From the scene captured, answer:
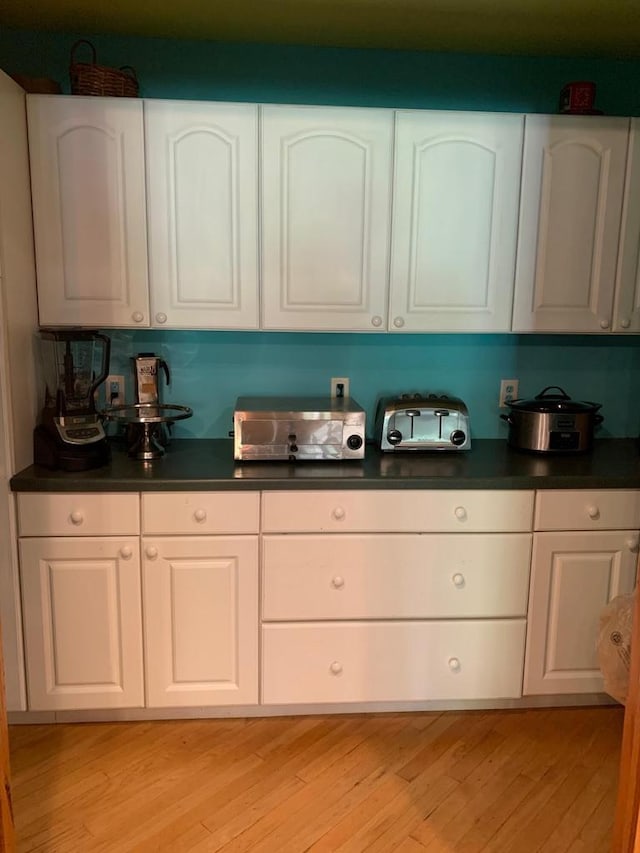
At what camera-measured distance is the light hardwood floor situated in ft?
6.26

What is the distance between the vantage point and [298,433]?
237cm

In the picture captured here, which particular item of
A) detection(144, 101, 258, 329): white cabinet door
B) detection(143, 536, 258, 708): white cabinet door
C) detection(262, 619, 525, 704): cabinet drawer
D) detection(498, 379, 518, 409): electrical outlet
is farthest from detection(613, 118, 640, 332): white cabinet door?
detection(143, 536, 258, 708): white cabinet door

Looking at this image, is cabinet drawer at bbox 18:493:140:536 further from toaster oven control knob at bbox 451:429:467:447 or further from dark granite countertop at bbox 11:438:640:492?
toaster oven control knob at bbox 451:429:467:447

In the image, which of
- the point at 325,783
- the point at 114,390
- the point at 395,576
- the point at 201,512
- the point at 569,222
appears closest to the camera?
the point at 325,783

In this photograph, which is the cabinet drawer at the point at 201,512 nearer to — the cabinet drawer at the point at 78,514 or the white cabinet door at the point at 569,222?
the cabinet drawer at the point at 78,514

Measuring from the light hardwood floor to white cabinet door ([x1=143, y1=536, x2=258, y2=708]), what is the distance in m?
0.17

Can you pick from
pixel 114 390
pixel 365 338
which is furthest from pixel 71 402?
pixel 365 338

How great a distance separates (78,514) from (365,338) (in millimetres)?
1270

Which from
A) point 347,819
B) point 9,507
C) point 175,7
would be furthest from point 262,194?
point 347,819

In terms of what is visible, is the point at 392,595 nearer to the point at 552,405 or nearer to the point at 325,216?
the point at 552,405

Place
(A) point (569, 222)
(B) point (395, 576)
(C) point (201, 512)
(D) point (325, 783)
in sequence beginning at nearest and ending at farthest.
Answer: (D) point (325, 783) → (C) point (201, 512) → (B) point (395, 576) → (A) point (569, 222)

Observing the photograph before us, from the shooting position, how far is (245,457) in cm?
237

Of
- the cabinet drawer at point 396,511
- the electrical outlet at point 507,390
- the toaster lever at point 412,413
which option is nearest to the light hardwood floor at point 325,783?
the cabinet drawer at point 396,511

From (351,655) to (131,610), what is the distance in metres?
0.75
